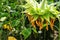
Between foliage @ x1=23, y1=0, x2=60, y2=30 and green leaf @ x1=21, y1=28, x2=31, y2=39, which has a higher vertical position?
foliage @ x1=23, y1=0, x2=60, y2=30

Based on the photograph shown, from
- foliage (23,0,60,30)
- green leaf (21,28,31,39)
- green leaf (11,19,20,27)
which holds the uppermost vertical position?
foliage (23,0,60,30)

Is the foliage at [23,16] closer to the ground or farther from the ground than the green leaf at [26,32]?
farther from the ground

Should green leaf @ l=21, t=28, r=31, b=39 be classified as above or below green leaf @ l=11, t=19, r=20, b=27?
below

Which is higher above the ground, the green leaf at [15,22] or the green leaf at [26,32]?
the green leaf at [15,22]

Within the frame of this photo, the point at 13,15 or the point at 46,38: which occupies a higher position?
the point at 13,15

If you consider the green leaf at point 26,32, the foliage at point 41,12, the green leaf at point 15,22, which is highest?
the foliage at point 41,12

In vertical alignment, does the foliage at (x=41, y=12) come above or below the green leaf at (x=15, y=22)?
above

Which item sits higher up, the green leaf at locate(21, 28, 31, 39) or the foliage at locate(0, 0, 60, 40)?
the foliage at locate(0, 0, 60, 40)

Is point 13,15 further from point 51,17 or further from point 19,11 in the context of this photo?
point 51,17

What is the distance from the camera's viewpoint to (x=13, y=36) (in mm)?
703

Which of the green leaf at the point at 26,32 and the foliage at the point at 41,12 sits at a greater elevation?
the foliage at the point at 41,12

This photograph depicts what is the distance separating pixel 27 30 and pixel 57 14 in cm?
14

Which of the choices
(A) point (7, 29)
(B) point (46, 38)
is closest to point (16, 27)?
(A) point (7, 29)

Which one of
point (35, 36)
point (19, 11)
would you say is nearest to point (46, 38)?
point (35, 36)
